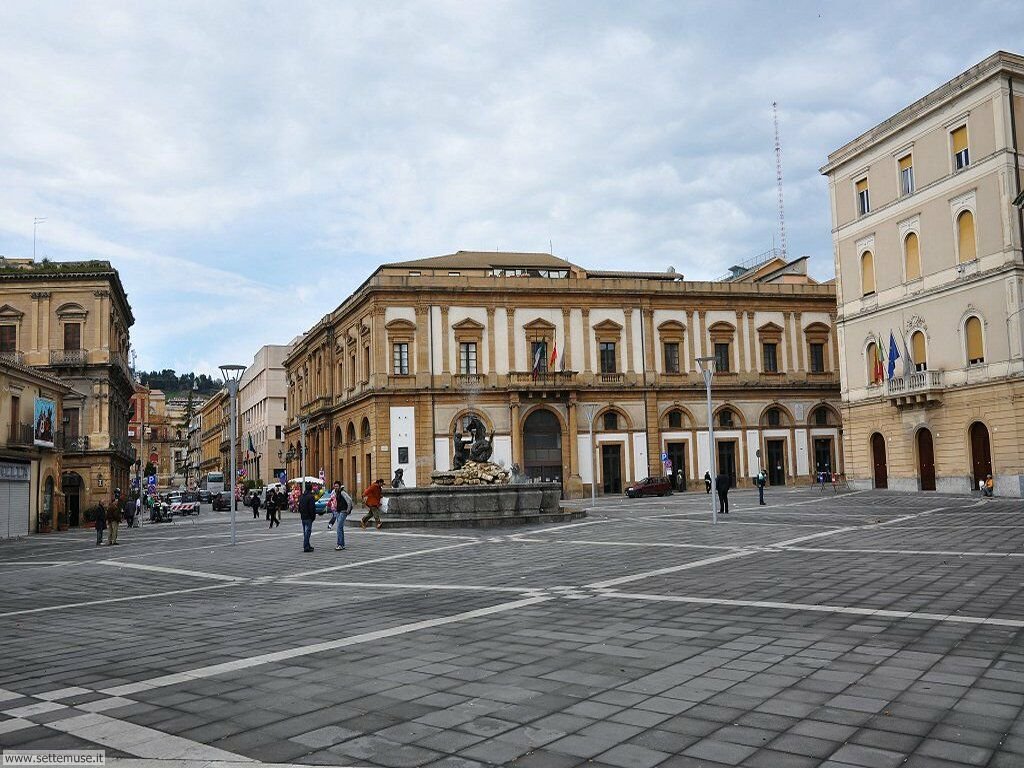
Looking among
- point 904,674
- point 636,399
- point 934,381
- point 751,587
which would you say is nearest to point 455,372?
point 636,399

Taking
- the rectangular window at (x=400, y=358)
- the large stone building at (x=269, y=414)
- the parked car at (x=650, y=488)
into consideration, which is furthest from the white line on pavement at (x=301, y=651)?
the large stone building at (x=269, y=414)

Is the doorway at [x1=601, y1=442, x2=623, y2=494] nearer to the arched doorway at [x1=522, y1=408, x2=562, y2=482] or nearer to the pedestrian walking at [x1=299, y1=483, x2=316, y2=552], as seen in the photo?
the arched doorway at [x1=522, y1=408, x2=562, y2=482]

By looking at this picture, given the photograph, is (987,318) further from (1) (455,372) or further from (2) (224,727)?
(2) (224,727)

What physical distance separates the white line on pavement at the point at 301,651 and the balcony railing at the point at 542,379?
1583 inches

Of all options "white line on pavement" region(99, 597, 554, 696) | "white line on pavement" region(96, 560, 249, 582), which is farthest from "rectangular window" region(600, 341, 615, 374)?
"white line on pavement" region(99, 597, 554, 696)

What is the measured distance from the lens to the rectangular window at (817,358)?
56250 millimetres

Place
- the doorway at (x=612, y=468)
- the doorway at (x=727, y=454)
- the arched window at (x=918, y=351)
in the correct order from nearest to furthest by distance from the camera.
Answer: the arched window at (x=918, y=351) < the doorway at (x=612, y=468) < the doorway at (x=727, y=454)

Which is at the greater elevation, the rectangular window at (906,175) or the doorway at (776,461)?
the rectangular window at (906,175)

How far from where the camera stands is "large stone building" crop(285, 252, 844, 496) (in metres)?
49.9

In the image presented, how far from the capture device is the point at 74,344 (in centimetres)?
4738

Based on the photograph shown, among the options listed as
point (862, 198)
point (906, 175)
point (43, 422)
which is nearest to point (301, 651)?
point (43, 422)

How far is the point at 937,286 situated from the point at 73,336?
142 feet

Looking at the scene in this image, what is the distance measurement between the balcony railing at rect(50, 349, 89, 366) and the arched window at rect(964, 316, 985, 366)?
143 ft

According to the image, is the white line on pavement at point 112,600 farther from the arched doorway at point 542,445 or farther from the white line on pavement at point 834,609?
the arched doorway at point 542,445
